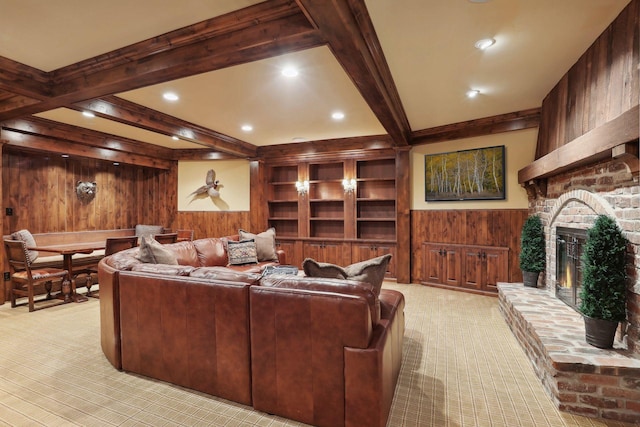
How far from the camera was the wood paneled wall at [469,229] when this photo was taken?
460 cm

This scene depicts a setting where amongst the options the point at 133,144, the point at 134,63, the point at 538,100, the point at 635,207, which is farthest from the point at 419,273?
the point at 133,144

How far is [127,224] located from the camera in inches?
276

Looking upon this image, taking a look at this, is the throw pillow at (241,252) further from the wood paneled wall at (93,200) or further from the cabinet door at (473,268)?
the cabinet door at (473,268)

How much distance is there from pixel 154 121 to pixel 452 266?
5035 mm

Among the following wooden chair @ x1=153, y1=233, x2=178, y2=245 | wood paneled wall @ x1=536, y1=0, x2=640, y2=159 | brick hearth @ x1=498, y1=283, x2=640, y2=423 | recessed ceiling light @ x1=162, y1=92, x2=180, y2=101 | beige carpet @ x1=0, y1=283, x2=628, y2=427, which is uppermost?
recessed ceiling light @ x1=162, y1=92, x2=180, y2=101

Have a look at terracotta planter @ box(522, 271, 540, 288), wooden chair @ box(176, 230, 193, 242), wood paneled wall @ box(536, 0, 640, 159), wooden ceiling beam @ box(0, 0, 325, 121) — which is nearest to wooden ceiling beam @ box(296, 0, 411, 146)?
wooden ceiling beam @ box(0, 0, 325, 121)

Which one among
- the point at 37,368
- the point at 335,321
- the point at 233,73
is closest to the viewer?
the point at 335,321

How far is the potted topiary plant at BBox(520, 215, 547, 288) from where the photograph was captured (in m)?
3.72

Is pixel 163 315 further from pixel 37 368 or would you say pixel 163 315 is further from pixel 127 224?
pixel 127 224

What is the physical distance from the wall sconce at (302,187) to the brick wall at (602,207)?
405cm

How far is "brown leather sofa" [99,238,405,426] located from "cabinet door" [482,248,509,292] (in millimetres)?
2869

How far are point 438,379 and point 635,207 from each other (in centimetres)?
185

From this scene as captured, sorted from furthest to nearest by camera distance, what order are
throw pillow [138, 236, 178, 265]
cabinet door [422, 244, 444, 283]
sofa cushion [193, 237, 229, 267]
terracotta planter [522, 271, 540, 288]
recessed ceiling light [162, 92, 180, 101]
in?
1. cabinet door [422, 244, 444, 283]
2. sofa cushion [193, 237, 229, 267]
3. terracotta planter [522, 271, 540, 288]
4. recessed ceiling light [162, 92, 180, 101]
5. throw pillow [138, 236, 178, 265]

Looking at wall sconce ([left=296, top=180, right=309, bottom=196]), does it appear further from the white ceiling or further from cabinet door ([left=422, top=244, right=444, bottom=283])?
cabinet door ([left=422, top=244, right=444, bottom=283])
